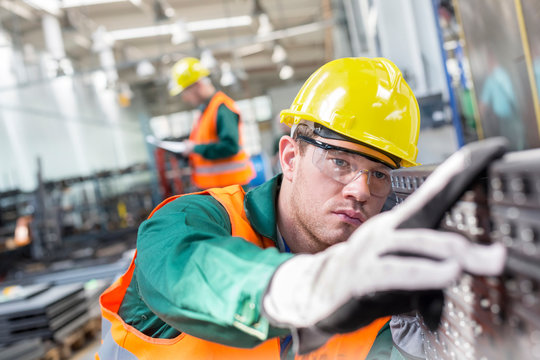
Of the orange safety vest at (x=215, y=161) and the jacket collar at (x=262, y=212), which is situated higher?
the orange safety vest at (x=215, y=161)

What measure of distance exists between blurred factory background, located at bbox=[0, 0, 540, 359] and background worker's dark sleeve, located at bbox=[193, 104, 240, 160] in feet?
4.99

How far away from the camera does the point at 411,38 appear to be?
430cm

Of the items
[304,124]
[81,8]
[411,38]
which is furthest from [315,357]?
[81,8]

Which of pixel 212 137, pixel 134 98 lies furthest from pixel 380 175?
pixel 134 98

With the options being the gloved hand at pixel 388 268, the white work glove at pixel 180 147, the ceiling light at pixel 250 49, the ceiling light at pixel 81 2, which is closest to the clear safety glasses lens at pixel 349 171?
the gloved hand at pixel 388 268

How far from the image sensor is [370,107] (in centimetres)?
124

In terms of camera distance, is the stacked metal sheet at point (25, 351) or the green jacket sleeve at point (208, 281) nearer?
the green jacket sleeve at point (208, 281)

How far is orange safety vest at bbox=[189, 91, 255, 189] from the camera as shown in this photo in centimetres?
437

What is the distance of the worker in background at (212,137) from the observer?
14.2ft

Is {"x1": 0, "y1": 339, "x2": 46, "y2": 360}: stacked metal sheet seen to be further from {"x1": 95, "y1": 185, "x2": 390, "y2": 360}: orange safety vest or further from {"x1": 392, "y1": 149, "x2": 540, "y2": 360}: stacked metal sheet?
{"x1": 392, "y1": 149, "x2": 540, "y2": 360}: stacked metal sheet

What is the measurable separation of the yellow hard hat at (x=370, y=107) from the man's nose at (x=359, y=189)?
0.09m

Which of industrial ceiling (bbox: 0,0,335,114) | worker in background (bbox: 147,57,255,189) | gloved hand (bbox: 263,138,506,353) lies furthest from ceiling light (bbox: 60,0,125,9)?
gloved hand (bbox: 263,138,506,353)

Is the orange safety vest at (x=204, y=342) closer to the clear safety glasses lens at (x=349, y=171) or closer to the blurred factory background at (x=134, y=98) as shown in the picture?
the clear safety glasses lens at (x=349, y=171)

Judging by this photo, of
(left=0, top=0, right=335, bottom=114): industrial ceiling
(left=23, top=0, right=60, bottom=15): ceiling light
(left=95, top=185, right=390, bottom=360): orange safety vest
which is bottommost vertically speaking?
(left=95, top=185, right=390, bottom=360): orange safety vest
